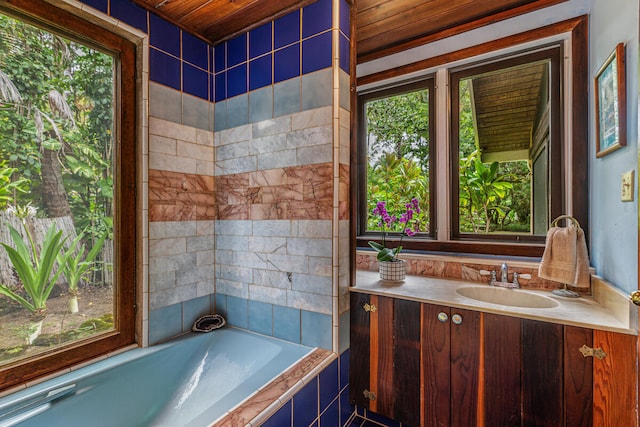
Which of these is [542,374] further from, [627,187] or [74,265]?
[74,265]

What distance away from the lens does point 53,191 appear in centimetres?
134

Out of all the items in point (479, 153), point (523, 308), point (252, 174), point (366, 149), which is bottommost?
point (523, 308)

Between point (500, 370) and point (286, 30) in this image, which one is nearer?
point (500, 370)

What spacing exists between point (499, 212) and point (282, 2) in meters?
1.87

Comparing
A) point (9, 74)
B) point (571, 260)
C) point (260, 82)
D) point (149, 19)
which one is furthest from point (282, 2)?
point (571, 260)

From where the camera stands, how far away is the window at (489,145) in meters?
1.68

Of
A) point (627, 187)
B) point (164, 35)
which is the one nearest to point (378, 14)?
point (164, 35)

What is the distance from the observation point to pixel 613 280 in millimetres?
1276

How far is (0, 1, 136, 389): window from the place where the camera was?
48.2 inches

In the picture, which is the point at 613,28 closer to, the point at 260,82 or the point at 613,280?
the point at 613,280

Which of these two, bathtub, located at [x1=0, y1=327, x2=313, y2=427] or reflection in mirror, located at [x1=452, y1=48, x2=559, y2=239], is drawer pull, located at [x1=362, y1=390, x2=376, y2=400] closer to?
bathtub, located at [x1=0, y1=327, x2=313, y2=427]

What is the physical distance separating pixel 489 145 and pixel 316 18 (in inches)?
55.2

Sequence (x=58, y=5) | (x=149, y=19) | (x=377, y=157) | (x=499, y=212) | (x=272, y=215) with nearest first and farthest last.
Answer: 1. (x=58, y=5)
2. (x=149, y=19)
3. (x=272, y=215)
4. (x=499, y=212)
5. (x=377, y=157)

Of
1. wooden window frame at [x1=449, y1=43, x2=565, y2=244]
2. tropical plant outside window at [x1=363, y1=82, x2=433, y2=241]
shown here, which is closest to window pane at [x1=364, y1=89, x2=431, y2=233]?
tropical plant outside window at [x1=363, y1=82, x2=433, y2=241]
